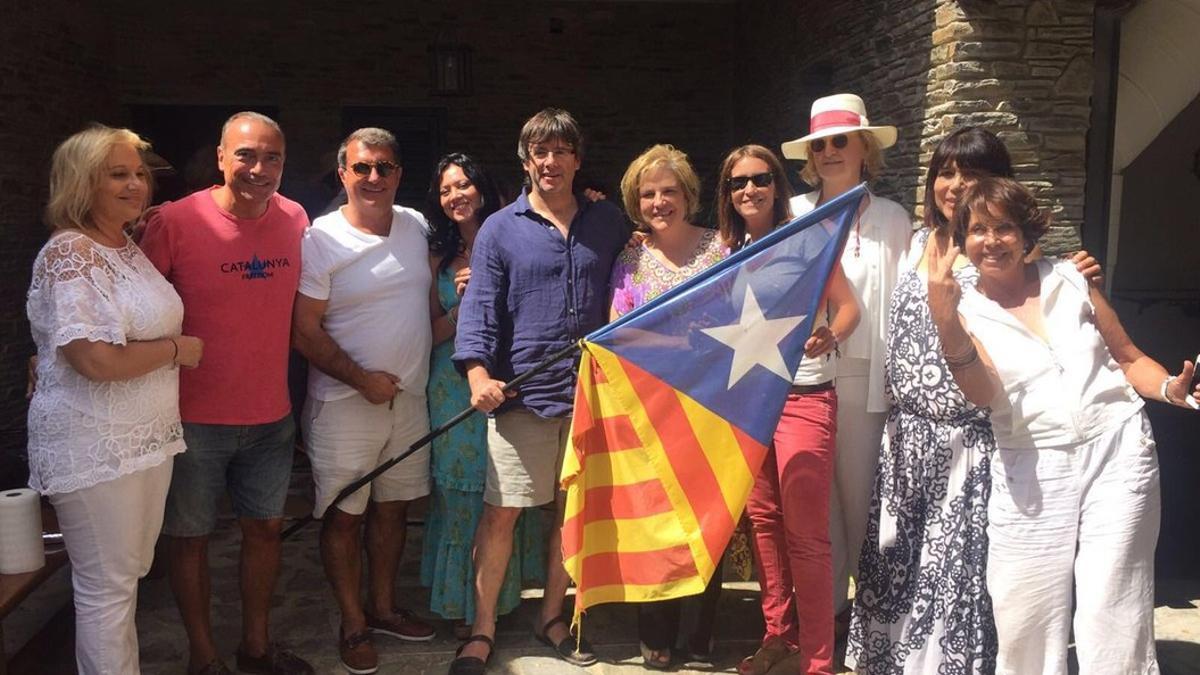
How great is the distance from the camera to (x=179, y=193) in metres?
7.70

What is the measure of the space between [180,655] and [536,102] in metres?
7.08

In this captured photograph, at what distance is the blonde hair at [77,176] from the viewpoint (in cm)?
285

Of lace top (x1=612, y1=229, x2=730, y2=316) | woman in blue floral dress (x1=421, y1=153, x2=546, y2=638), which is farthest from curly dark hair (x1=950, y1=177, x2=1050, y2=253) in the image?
woman in blue floral dress (x1=421, y1=153, x2=546, y2=638)

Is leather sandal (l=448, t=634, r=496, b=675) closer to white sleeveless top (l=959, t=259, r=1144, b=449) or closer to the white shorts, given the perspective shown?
the white shorts

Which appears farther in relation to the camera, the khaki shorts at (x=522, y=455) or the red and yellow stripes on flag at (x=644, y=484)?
the khaki shorts at (x=522, y=455)

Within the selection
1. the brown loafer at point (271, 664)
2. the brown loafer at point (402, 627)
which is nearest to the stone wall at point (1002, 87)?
the brown loafer at point (402, 627)

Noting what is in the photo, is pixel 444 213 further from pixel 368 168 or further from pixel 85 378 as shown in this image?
pixel 85 378

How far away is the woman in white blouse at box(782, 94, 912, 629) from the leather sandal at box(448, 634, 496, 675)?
137 cm

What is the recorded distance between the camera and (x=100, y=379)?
282 centimetres

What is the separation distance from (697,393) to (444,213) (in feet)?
4.51

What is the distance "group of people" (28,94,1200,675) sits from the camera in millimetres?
2844

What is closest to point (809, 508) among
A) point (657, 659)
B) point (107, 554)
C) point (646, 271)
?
point (657, 659)

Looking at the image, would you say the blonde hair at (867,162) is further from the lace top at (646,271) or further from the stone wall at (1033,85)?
the stone wall at (1033,85)

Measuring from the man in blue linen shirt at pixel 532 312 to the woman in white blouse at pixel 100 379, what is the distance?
102 cm
